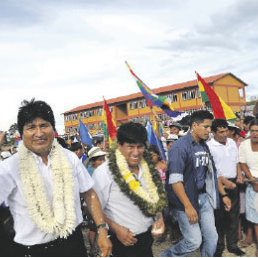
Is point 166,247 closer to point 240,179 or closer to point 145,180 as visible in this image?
point 240,179

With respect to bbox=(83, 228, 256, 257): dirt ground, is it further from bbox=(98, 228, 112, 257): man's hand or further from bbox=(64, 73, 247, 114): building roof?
bbox=(64, 73, 247, 114): building roof

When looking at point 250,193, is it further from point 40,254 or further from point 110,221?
point 40,254

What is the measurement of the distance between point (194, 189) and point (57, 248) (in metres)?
1.91

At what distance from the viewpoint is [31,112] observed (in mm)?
2439

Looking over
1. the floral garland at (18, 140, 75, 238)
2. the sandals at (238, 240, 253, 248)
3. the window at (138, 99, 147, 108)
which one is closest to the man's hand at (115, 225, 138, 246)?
the floral garland at (18, 140, 75, 238)

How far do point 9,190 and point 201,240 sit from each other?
2324 mm

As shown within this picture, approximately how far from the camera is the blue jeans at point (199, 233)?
140 inches

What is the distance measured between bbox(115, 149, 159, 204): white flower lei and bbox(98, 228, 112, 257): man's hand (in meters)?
0.47

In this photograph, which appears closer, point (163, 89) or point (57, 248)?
point (57, 248)

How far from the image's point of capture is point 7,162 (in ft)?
7.64

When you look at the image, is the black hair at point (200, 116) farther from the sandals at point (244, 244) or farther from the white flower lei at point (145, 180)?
the sandals at point (244, 244)

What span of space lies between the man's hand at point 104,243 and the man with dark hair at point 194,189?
125 cm

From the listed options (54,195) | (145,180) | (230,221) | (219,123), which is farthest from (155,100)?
(54,195)

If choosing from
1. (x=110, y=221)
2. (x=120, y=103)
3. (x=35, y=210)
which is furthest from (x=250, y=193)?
(x=120, y=103)
